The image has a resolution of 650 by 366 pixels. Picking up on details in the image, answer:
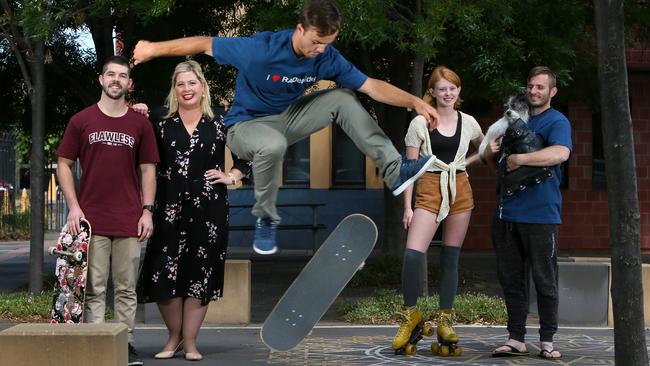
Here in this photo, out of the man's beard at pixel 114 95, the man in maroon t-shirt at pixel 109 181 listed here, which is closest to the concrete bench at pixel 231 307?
the man in maroon t-shirt at pixel 109 181

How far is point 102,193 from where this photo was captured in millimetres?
8031

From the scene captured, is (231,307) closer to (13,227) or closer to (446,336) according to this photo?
(446,336)

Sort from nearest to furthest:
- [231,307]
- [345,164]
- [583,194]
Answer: [231,307]
[583,194]
[345,164]

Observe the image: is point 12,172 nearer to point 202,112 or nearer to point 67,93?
point 67,93

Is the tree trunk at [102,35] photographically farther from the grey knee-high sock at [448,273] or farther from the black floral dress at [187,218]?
the grey knee-high sock at [448,273]

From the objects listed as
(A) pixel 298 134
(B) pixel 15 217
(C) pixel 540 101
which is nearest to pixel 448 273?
(C) pixel 540 101

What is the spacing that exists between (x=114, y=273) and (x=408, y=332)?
2259 millimetres

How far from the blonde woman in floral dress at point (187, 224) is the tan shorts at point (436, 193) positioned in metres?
1.44

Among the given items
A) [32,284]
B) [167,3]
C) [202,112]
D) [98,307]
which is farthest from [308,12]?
[32,284]

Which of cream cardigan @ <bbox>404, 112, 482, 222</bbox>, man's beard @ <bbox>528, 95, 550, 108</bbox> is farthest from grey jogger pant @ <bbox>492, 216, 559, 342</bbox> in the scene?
man's beard @ <bbox>528, 95, 550, 108</bbox>

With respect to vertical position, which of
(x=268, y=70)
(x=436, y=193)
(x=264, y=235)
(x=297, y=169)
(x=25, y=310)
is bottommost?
(x=25, y=310)

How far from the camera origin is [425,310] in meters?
11.3

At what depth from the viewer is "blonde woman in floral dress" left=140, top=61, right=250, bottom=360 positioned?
27.5ft

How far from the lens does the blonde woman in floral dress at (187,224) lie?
27.5 ft
